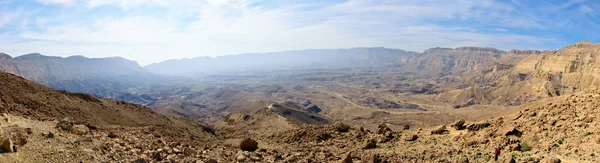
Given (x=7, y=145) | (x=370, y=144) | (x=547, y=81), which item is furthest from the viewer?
(x=547, y=81)

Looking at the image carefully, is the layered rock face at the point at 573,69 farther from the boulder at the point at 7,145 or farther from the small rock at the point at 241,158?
the boulder at the point at 7,145

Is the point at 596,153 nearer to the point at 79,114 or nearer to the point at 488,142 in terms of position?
the point at 488,142

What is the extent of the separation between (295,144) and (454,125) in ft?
31.4

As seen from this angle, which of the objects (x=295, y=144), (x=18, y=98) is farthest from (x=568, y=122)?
(x=18, y=98)

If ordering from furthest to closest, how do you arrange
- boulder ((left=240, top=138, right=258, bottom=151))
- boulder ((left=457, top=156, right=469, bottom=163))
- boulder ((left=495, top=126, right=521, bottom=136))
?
boulder ((left=240, top=138, right=258, bottom=151)) → boulder ((left=495, top=126, right=521, bottom=136)) → boulder ((left=457, top=156, right=469, bottom=163))

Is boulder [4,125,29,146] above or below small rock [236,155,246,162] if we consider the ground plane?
above

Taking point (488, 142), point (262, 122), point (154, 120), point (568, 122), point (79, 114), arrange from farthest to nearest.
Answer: point (262, 122)
point (154, 120)
point (79, 114)
point (488, 142)
point (568, 122)

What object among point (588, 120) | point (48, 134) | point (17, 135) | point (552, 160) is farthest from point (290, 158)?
point (588, 120)

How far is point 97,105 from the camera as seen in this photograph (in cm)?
3169

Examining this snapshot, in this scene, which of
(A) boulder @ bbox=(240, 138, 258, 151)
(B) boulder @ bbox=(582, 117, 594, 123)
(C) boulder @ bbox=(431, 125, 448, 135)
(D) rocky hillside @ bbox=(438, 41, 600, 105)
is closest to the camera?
(B) boulder @ bbox=(582, 117, 594, 123)

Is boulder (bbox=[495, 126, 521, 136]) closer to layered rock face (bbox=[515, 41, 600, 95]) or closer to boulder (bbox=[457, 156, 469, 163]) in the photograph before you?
boulder (bbox=[457, 156, 469, 163])

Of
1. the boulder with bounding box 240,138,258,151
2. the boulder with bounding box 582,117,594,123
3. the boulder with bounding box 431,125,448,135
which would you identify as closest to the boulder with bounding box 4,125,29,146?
the boulder with bounding box 240,138,258,151

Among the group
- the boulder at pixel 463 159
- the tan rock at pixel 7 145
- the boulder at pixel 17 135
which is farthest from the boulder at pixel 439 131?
the tan rock at pixel 7 145

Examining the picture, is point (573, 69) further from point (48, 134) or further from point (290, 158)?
point (48, 134)
